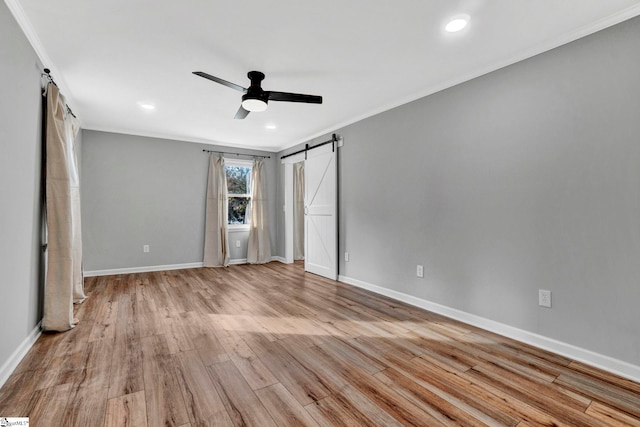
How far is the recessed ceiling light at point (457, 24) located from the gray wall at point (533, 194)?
0.80m

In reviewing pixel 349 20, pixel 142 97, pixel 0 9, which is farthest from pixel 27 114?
pixel 349 20

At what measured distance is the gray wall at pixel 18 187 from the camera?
6.31 feet

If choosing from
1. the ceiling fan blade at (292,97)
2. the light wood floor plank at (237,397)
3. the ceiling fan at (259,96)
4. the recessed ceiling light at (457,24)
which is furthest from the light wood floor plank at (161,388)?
the recessed ceiling light at (457,24)

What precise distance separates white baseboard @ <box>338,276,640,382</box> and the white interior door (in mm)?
1461

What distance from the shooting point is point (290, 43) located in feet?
8.08

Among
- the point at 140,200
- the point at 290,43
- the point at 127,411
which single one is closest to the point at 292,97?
the point at 290,43

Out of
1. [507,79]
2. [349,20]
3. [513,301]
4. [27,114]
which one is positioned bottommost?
[513,301]

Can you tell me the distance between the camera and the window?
20.6 ft

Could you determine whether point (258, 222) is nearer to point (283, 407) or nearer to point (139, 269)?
point (139, 269)

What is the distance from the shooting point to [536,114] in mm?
2496

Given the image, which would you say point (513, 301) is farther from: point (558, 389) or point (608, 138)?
point (608, 138)

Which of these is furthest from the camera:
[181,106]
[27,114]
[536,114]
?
[181,106]

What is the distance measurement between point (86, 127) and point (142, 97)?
2.09 m

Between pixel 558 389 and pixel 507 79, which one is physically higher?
pixel 507 79
